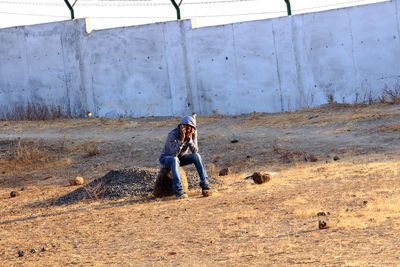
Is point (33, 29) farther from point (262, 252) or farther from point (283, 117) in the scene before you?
point (262, 252)

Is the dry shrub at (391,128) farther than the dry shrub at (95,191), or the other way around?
the dry shrub at (391,128)

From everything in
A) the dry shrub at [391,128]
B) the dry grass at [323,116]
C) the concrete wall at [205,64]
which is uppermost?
the concrete wall at [205,64]

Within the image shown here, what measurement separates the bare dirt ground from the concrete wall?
6.19 feet

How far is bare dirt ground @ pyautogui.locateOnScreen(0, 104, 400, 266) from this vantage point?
15.6ft

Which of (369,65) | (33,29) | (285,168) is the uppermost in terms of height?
(33,29)

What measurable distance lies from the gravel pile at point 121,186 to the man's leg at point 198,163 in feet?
2.51

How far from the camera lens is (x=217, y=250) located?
4.80 meters

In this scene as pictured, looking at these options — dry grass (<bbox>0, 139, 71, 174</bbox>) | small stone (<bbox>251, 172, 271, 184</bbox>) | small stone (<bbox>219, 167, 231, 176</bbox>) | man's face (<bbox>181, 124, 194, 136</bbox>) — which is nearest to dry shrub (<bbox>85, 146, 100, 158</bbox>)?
dry grass (<bbox>0, 139, 71, 174</bbox>)

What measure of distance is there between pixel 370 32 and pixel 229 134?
17.9 feet

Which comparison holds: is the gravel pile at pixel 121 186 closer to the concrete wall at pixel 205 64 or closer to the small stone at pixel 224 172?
the small stone at pixel 224 172

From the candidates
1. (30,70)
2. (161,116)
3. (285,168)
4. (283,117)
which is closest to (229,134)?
(283,117)

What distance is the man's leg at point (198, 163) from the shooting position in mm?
7785

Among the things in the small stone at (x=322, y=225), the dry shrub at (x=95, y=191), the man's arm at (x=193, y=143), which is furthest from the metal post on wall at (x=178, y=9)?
the small stone at (x=322, y=225)

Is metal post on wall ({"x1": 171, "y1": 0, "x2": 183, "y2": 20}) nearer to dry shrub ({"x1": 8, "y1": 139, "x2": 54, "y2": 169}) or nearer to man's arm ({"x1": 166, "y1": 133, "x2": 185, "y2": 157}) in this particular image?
dry shrub ({"x1": 8, "y1": 139, "x2": 54, "y2": 169})
